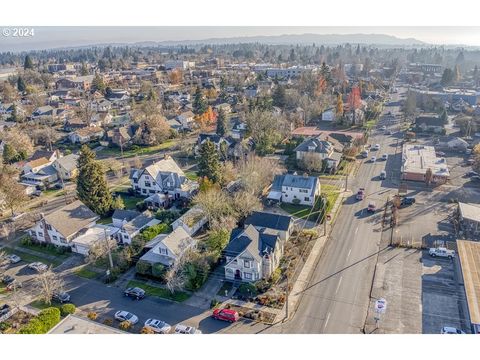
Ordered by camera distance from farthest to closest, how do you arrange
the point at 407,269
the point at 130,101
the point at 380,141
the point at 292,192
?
1. the point at 130,101
2. the point at 380,141
3. the point at 292,192
4. the point at 407,269

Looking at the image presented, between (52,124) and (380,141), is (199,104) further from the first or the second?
(380,141)

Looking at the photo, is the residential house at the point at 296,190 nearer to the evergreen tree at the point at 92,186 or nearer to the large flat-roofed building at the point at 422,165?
the large flat-roofed building at the point at 422,165

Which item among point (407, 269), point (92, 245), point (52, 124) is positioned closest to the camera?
point (407, 269)

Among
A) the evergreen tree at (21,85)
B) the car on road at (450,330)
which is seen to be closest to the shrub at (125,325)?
the car on road at (450,330)

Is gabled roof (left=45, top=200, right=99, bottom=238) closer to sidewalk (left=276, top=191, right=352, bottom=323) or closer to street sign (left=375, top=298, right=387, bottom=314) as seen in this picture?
sidewalk (left=276, top=191, right=352, bottom=323)

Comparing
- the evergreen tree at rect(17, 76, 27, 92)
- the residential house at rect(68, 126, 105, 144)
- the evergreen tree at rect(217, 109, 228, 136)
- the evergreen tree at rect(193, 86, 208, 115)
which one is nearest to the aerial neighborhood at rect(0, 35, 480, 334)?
the evergreen tree at rect(217, 109, 228, 136)

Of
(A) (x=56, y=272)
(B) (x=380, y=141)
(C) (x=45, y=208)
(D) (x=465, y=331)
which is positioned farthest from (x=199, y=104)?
(D) (x=465, y=331)
